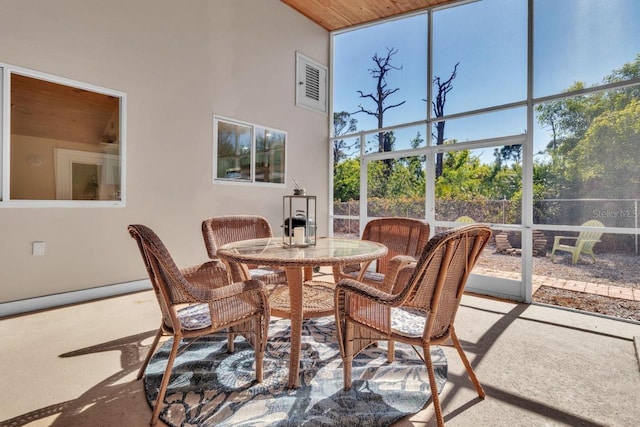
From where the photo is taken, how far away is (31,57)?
308 cm

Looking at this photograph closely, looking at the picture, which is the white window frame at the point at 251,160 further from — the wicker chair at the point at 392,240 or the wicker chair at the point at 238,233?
the wicker chair at the point at 392,240

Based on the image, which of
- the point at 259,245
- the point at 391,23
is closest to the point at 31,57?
the point at 259,245

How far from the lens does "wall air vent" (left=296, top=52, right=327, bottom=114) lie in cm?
554

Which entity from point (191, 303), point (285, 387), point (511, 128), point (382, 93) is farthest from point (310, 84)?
point (285, 387)

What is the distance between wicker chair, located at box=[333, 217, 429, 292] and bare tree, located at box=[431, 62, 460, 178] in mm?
1942

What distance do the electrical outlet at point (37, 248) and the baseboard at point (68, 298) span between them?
43 cm

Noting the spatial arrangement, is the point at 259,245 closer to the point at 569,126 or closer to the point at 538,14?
the point at 569,126

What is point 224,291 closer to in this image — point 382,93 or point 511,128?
point 511,128

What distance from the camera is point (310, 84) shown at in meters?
5.74

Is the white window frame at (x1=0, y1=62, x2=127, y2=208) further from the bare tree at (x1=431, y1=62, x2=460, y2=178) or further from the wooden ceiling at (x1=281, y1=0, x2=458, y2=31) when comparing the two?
the bare tree at (x1=431, y1=62, x2=460, y2=178)

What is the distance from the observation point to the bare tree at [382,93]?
5.30 meters

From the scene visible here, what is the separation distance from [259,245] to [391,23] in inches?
180

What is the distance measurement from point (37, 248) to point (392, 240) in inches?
132

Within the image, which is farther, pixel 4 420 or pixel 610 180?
pixel 610 180
